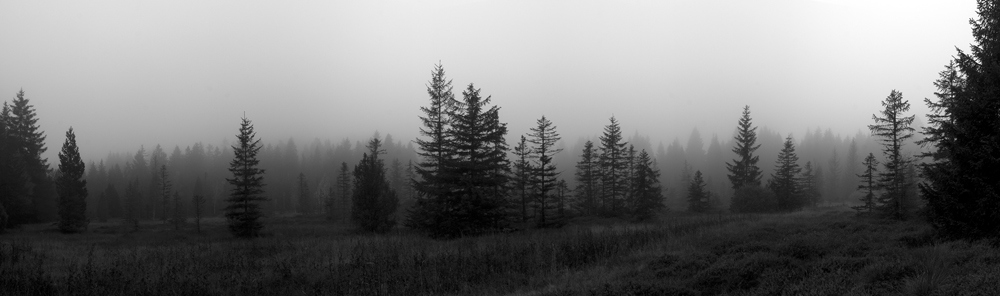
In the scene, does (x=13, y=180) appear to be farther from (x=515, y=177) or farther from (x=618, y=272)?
(x=618, y=272)

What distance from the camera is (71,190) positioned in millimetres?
39938

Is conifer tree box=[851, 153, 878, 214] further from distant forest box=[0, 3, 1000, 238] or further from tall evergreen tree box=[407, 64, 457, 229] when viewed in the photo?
tall evergreen tree box=[407, 64, 457, 229]

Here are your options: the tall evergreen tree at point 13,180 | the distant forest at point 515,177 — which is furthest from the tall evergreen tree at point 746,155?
the tall evergreen tree at point 13,180

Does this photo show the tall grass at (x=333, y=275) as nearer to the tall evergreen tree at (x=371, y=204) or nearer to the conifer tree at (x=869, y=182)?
the tall evergreen tree at (x=371, y=204)

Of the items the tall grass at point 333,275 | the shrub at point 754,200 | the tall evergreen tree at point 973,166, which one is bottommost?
the shrub at point 754,200

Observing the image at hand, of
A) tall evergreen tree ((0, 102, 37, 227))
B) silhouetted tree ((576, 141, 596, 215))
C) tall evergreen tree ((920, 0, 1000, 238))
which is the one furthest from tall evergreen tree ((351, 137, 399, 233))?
tall evergreen tree ((0, 102, 37, 227))

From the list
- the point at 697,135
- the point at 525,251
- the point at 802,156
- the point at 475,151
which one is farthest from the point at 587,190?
the point at 802,156

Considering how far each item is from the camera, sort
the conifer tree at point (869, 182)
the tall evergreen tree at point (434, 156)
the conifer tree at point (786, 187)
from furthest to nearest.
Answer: the conifer tree at point (786, 187) → the conifer tree at point (869, 182) → the tall evergreen tree at point (434, 156)

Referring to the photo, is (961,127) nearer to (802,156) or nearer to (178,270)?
(178,270)

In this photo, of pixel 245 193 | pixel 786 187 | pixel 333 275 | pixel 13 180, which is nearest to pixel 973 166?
pixel 333 275

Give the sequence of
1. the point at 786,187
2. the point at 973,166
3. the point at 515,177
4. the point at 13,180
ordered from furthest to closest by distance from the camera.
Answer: the point at 786,187 → the point at 13,180 → the point at 515,177 → the point at 973,166

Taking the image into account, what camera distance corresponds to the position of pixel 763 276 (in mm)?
7586

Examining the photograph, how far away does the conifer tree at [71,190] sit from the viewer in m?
38.8

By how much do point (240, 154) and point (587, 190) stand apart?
38.7 meters
